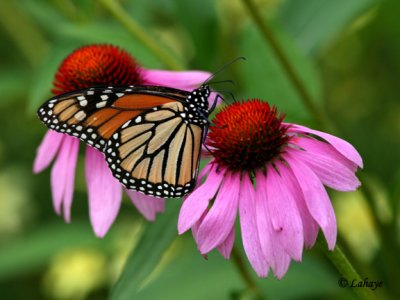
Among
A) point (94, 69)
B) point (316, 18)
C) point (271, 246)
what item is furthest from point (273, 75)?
point (271, 246)

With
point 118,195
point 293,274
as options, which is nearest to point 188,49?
point 293,274

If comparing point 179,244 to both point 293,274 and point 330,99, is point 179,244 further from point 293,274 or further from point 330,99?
point 330,99

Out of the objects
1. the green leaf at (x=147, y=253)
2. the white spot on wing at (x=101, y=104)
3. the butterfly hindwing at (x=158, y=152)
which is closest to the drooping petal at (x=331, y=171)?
the butterfly hindwing at (x=158, y=152)

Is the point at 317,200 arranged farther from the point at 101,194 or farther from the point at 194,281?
the point at 194,281

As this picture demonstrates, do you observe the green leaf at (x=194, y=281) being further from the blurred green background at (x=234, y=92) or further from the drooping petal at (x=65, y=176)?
the drooping petal at (x=65, y=176)

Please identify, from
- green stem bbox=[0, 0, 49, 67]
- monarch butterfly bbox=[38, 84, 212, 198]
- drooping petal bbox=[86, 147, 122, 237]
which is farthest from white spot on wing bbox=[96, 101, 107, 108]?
green stem bbox=[0, 0, 49, 67]

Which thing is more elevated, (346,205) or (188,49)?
(188,49)
